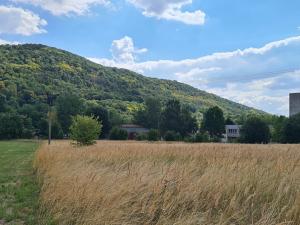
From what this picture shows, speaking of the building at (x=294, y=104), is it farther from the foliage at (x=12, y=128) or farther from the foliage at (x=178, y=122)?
the foliage at (x=12, y=128)

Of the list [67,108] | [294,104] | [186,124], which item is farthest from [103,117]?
[294,104]

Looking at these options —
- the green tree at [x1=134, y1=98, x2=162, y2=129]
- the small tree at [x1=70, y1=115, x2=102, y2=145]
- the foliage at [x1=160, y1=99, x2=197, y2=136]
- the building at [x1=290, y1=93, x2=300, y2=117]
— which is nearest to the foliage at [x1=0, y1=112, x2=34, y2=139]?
the foliage at [x1=160, y1=99, x2=197, y2=136]

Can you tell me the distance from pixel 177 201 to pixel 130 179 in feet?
5.72

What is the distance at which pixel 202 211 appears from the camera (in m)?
6.07

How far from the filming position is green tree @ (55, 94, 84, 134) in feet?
401

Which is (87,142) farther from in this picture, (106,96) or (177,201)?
(106,96)

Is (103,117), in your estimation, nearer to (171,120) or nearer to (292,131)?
(171,120)

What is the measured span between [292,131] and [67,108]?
6346cm

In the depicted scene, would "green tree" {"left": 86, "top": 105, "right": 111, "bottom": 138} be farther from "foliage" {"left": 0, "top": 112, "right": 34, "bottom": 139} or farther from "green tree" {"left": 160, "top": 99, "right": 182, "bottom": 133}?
"foliage" {"left": 0, "top": 112, "right": 34, "bottom": 139}

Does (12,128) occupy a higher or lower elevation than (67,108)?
lower

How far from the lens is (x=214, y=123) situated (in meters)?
111

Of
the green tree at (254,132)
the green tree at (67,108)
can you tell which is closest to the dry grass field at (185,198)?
the green tree at (254,132)

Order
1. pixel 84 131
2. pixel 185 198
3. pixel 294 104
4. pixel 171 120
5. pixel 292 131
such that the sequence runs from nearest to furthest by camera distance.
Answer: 1. pixel 185 198
2. pixel 84 131
3. pixel 292 131
4. pixel 294 104
5. pixel 171 120

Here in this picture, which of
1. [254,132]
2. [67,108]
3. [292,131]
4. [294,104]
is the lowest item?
[254,132]
